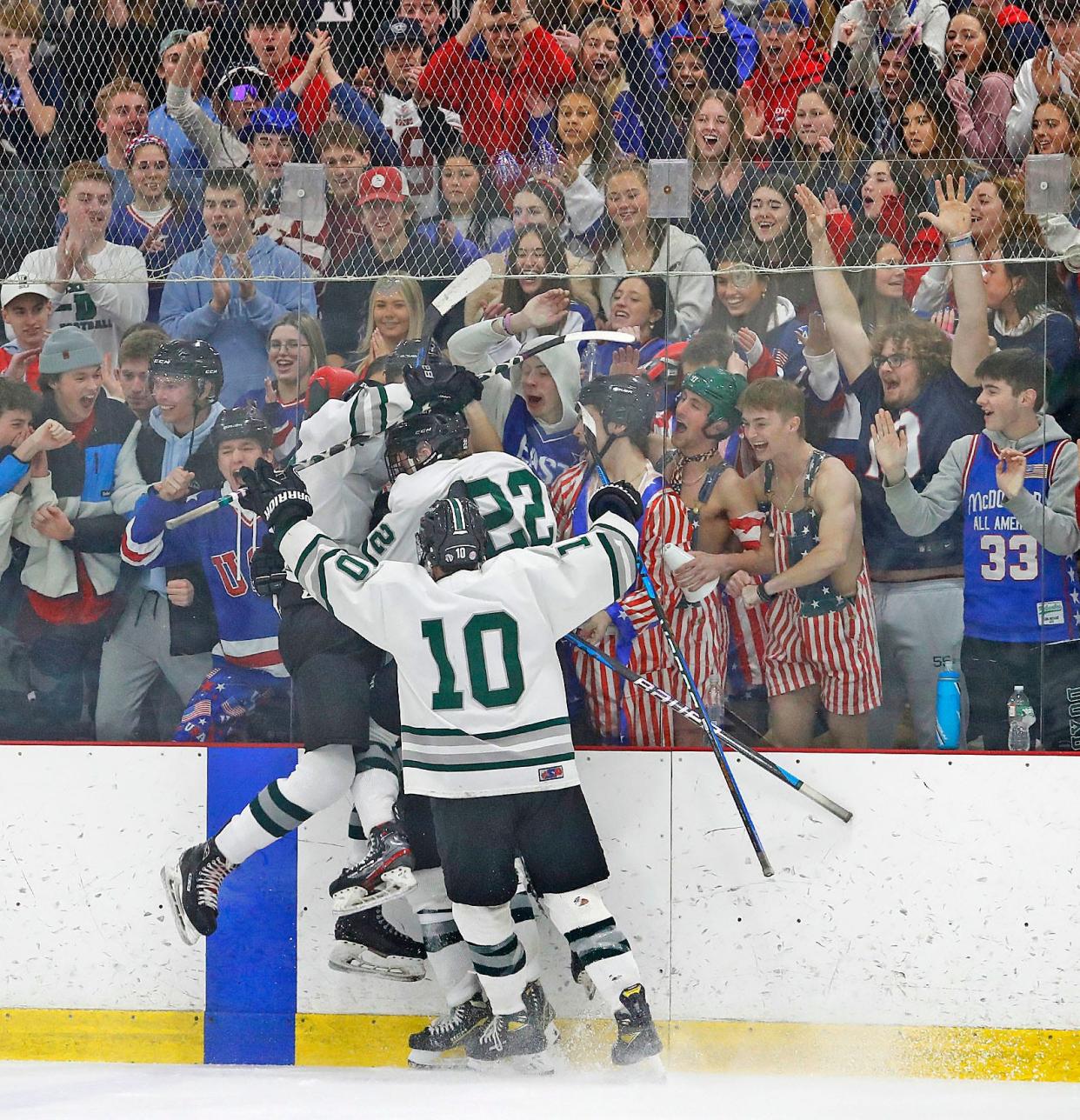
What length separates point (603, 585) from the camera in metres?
3.17

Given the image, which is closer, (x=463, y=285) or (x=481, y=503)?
(x=481, y=503)

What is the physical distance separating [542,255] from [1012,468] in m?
1.25

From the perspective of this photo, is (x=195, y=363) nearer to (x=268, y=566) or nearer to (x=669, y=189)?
(x=268, y=566)

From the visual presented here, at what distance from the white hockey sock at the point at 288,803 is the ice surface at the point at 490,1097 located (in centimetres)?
54

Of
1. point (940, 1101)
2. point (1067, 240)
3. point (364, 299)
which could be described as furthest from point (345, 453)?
point (940, 1101)

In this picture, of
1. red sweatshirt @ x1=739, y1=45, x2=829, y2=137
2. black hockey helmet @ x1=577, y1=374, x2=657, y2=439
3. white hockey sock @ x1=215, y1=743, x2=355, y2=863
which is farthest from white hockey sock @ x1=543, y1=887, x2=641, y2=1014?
red sweatshirt @ x1=739, y1=45, x2=829, y2=137

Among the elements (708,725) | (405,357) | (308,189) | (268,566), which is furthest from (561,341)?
(708,725)

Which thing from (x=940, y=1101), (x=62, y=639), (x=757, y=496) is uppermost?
(x=757, y=496)

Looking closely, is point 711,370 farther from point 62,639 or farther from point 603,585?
point 62,639

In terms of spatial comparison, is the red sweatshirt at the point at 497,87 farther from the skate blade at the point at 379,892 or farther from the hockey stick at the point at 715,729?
the skate blade at the point at 379,892

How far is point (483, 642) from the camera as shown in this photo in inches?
122

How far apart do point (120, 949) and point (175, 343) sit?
151 centimetres

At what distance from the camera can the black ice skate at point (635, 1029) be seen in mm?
3141

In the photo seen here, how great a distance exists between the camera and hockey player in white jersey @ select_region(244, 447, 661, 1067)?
3.11m
